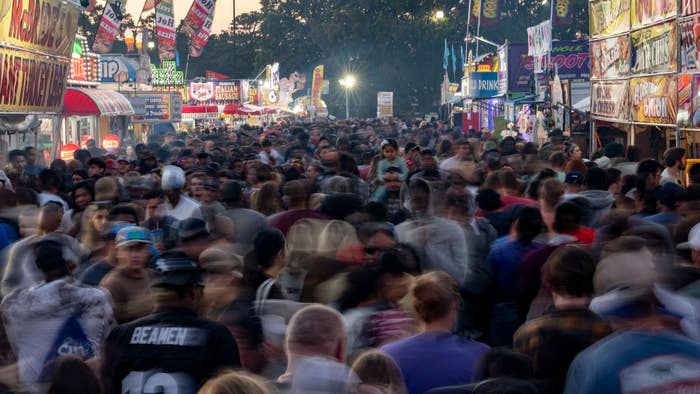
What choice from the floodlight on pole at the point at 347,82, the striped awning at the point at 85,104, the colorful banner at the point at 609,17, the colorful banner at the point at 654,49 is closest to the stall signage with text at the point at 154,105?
the striped awning at the point at 85,104

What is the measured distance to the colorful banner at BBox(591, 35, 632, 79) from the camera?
66.3 feet

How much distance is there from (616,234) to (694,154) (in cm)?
964

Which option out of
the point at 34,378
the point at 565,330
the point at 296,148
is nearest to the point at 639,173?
the point at 565,330

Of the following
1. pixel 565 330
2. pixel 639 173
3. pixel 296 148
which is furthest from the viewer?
pixel 296 148

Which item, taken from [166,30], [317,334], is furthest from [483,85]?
[317,334]

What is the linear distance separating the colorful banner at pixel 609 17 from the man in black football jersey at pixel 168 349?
55.0 ft

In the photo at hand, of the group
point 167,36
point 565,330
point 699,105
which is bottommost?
point 565,330

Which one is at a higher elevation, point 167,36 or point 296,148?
point 167,36

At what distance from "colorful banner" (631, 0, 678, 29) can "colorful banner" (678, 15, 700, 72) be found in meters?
0.52

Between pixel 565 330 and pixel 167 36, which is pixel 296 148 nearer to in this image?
pixel 565 330

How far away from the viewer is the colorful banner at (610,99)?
2023cm

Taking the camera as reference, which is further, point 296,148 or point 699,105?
point 296,148

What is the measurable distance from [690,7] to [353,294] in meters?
11.3

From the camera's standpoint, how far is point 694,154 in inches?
631
